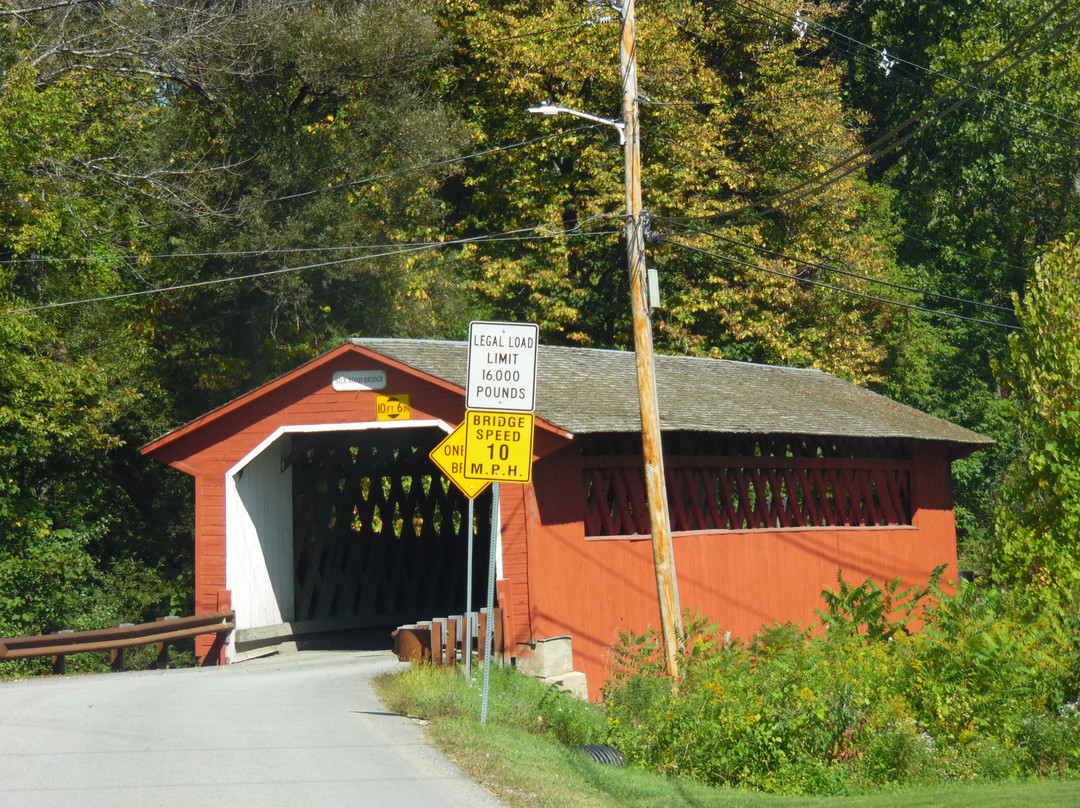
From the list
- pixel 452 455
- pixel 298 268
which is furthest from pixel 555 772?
pixel 298 268

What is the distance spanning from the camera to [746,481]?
63.3 feet

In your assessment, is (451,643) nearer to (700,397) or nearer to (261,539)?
(261,539)

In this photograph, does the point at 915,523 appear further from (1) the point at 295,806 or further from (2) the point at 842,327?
(1) the point at 295,806

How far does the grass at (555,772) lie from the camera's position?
8.60 metres

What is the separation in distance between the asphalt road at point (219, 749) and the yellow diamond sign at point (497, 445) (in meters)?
2.18

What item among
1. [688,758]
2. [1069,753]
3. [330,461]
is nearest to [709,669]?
[688,758]

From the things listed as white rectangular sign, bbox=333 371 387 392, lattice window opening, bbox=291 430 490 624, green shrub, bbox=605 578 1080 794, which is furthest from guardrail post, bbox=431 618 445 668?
lattice window opening, bbox=291 430 490 624

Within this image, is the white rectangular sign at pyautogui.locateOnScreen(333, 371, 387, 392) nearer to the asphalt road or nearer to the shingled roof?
the shingled roof

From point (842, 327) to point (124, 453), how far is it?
682 inches

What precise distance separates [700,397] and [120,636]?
902cm

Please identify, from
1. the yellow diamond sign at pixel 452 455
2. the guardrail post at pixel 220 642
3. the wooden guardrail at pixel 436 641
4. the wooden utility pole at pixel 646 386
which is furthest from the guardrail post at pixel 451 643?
the guardrail post at pixel 220 642

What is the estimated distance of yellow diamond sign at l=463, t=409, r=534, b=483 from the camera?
10516 mm

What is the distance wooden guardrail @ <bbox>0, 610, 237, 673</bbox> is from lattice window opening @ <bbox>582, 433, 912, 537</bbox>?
5172 mm

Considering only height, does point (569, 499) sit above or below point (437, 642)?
above
